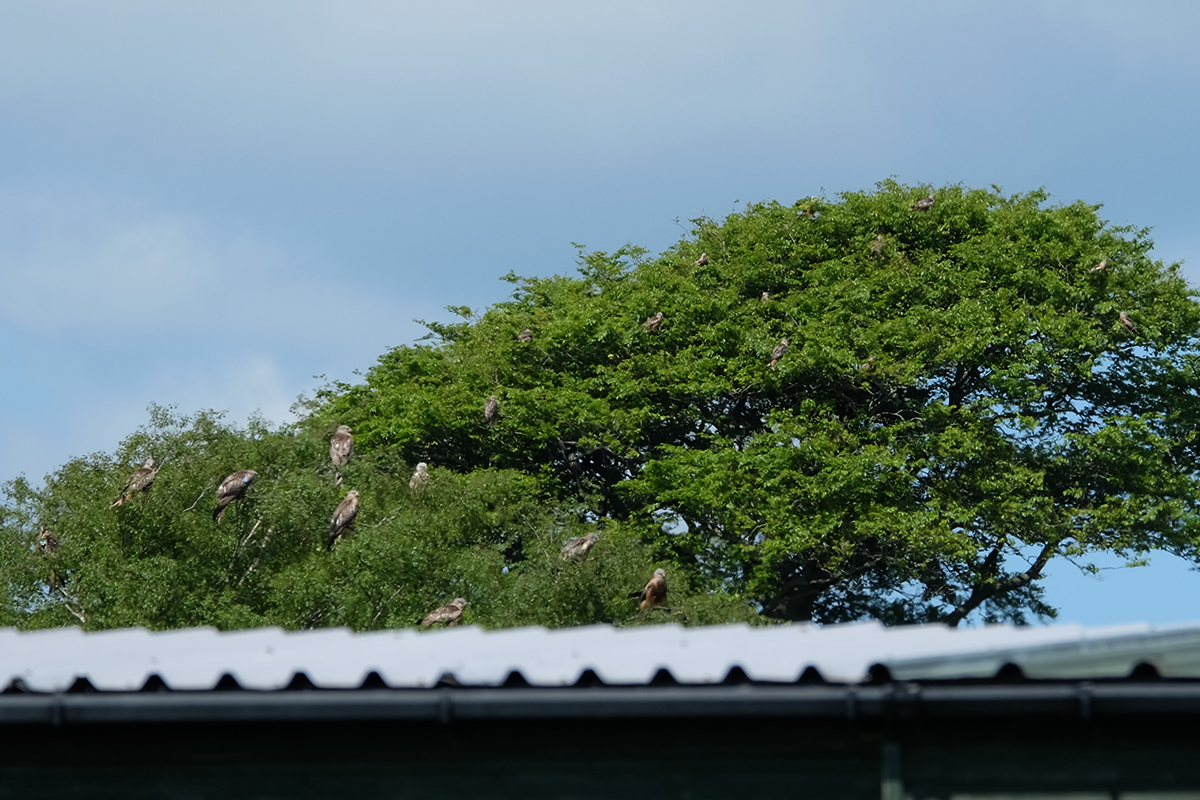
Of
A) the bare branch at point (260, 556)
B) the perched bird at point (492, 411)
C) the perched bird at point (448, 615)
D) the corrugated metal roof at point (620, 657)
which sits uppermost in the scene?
the perched bird at point (492, 411)

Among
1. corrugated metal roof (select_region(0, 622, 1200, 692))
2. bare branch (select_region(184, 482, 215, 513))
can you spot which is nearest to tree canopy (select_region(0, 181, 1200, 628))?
bare branch (select_region(184, 482, 215, 513))

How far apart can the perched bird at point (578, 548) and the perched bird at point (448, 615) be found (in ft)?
10.4

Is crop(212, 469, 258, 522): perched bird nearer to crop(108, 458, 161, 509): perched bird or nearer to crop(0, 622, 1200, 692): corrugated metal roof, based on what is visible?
crop(108, 458, 161, 509): perched bird

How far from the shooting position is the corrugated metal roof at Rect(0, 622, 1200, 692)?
5383 millimetres

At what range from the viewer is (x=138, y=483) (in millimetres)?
23094

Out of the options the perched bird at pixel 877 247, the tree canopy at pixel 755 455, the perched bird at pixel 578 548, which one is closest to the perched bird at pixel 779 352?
the tree canopy at pixel 755 455

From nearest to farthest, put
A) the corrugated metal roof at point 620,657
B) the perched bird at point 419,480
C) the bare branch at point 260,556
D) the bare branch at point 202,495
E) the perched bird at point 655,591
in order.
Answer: the corrugated metal roof at point 620,657
the bare branch at point 202,495
the perched bird at point 655,591
the bare branch at point 260,556
the perched bird at point 419,480

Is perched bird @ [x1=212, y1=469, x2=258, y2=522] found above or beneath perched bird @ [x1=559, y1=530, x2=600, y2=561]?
above

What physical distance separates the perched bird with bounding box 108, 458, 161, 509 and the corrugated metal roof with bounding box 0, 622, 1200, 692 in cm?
1646

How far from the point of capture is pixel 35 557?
968 inches

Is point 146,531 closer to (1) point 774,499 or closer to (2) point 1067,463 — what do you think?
(1) point 774,499

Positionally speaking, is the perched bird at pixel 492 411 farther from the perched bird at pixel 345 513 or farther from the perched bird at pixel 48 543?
the perched bird at pixel 48 543

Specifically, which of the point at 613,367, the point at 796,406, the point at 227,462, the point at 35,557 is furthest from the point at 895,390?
the point at 35,557

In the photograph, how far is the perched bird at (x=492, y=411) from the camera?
3356 cm
